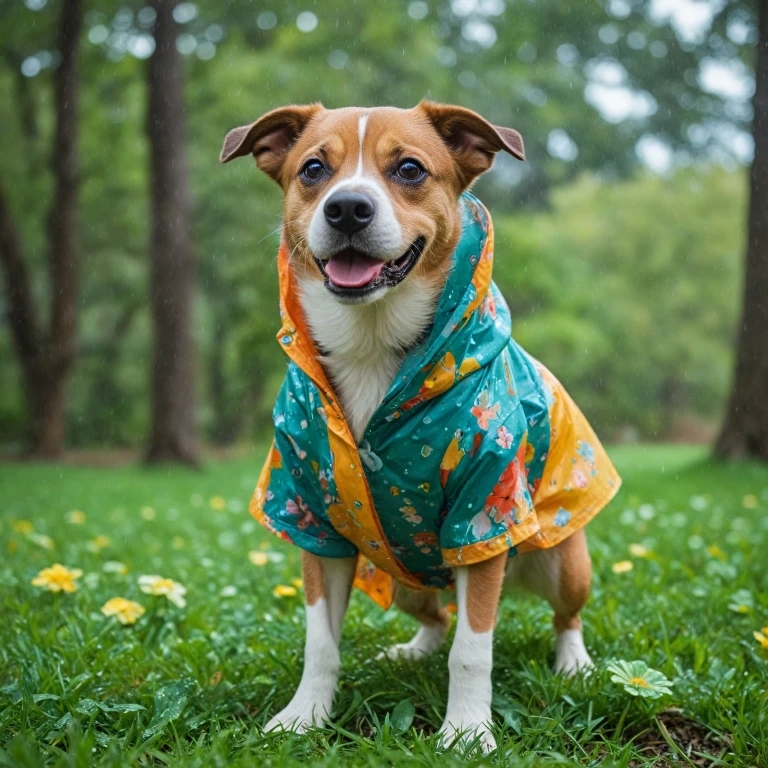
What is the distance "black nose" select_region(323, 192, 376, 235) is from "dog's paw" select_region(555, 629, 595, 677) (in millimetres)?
1738

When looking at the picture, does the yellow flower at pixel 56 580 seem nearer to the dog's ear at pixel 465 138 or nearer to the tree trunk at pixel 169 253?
the dog's ear at pixel 465 138

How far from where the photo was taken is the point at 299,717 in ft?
9.11

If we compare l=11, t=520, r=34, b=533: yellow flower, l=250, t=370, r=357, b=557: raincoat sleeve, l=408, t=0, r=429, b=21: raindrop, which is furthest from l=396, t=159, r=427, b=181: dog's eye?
l=408, t=0, r=429, b=21: raindrop

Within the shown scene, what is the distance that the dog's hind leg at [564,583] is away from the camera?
Answer: 3275 mm

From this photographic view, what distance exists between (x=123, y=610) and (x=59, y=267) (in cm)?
1341

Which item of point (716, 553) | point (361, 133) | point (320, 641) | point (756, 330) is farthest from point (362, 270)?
point (756, 330)

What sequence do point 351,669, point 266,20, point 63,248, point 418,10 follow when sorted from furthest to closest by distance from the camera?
point 418,10, point 266,20, point 63,248, point 351,669

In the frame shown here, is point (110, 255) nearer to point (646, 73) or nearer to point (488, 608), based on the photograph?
point (646, 73)

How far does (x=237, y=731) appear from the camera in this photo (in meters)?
2.52

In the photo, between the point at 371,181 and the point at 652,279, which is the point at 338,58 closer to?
the point at 652,279

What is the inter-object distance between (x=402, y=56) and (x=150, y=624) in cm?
1486

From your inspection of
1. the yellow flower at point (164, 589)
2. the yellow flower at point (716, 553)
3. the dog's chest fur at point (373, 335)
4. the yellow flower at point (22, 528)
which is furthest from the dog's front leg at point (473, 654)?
the yellow flower at point (22, 528)

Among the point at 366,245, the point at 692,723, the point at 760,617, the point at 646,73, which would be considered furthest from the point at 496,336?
the point at 646,73

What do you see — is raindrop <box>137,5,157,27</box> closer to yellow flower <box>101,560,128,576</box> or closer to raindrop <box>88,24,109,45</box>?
raindrop <box>88,24,109,45</box>
